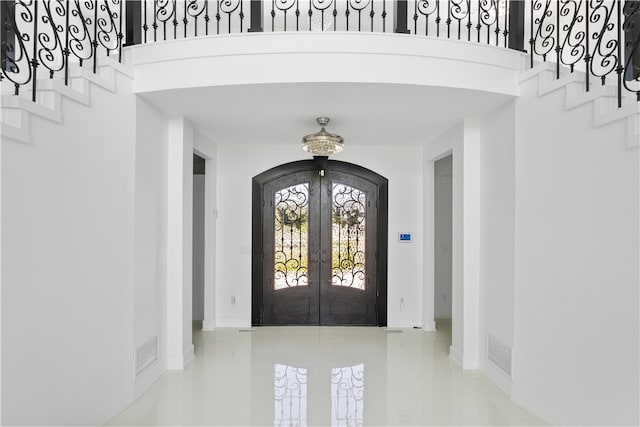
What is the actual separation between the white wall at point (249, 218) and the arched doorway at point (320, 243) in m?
0.12

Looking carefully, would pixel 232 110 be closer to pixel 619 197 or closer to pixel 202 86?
pixel 202 86

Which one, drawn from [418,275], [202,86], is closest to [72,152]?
[202,86]

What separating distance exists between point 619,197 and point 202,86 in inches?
116

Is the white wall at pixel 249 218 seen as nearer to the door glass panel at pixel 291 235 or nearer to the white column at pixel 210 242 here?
the white column at pixel 210 242

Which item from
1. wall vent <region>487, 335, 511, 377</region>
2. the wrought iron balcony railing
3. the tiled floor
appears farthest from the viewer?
wall vent <region>487, 335, 511, 377</region>

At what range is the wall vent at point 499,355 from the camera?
11.7 ft

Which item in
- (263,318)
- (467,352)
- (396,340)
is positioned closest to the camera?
(467,352)

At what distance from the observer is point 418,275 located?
5.86 m

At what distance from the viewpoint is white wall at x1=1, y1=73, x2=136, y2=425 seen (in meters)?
2.19

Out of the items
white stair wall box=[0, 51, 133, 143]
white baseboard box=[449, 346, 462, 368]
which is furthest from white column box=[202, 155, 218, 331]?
white baseboard box=[449, 346, 462, 368]

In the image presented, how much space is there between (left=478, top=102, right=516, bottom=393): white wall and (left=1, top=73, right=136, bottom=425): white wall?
315cm

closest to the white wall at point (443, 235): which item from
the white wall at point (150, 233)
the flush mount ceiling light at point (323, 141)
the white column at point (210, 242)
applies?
the flush mount ceiling light at point (323, 141)

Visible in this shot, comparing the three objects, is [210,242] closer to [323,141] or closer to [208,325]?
[208,325]

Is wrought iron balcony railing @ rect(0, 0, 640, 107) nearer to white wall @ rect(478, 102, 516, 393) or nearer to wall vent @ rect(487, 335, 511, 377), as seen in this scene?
white wall @ rect(478, 102, 516, 393)
